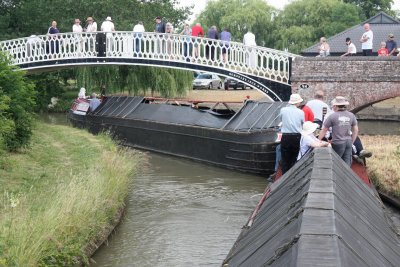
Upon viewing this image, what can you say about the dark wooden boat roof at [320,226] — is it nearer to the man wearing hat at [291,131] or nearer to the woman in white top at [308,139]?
the woman in white top at [308,139]

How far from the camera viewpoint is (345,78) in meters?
20.5

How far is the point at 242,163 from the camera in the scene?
17266mm

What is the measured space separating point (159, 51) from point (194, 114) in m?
5.83

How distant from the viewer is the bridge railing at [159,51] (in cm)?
2157

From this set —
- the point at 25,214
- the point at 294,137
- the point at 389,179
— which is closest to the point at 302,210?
the point at 25,214

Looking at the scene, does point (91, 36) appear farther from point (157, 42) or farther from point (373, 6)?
point (373, 6)

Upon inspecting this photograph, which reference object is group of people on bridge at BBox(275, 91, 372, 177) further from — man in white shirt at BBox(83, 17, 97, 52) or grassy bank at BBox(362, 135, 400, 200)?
man in white shirt at BBox(83, 17, 97, 52)

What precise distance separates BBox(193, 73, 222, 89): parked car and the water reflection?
29.2 metres

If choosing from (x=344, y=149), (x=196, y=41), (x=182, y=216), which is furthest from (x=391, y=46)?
(x=344, y=149)

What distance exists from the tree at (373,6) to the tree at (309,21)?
2.01 meters

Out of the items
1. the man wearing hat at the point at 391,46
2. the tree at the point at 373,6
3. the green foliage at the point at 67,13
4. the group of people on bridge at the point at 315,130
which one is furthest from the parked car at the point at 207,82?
the group of people on bridge at the point at 315,130

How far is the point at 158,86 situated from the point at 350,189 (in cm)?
2499

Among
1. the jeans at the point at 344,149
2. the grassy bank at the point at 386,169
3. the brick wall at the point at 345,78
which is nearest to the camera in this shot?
the jeans at the point at 344,149

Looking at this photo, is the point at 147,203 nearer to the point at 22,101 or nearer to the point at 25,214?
the point at 22,101
